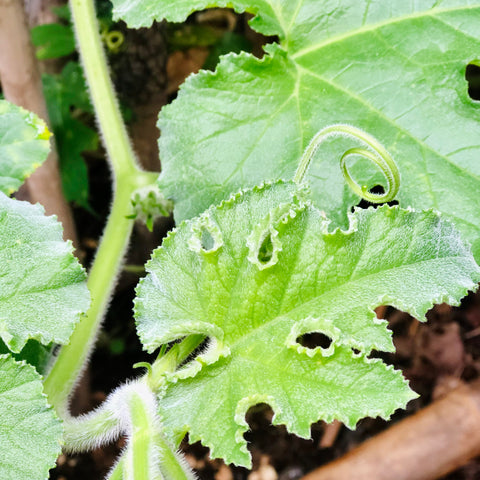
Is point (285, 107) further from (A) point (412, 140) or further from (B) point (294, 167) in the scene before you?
(A) point (412, 140)

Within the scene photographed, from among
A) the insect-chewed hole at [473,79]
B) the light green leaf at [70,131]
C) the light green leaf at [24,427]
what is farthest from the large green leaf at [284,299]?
the insect-chewed hole at [473,79]

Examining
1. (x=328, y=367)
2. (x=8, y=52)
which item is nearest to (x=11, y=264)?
(x=328, y=367)

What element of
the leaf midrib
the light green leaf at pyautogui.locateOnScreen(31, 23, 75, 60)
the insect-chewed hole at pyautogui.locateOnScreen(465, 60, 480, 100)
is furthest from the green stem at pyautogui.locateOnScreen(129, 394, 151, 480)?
the insect-chewed hole at pyautogui.locateOnScreen(465, 60, 480, 100)

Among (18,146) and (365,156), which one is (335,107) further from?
(18,146)

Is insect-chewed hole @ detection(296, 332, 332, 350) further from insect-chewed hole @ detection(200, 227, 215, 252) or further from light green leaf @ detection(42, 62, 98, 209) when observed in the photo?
insect-chewed hole @ detection(200, 227, 215, 252)

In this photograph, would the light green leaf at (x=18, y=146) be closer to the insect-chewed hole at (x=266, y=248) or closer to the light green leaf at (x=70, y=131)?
the insect-chewed hole at (x=266, y=248)

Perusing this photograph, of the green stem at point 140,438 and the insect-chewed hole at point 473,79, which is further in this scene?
the insect-chewed hole at point 473,79

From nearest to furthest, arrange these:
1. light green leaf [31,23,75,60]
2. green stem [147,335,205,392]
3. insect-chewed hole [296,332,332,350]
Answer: green stem [147,335,205,392]
light green leaf [31,23,75,60]
insect-chewed hole [296,332,332,350]
